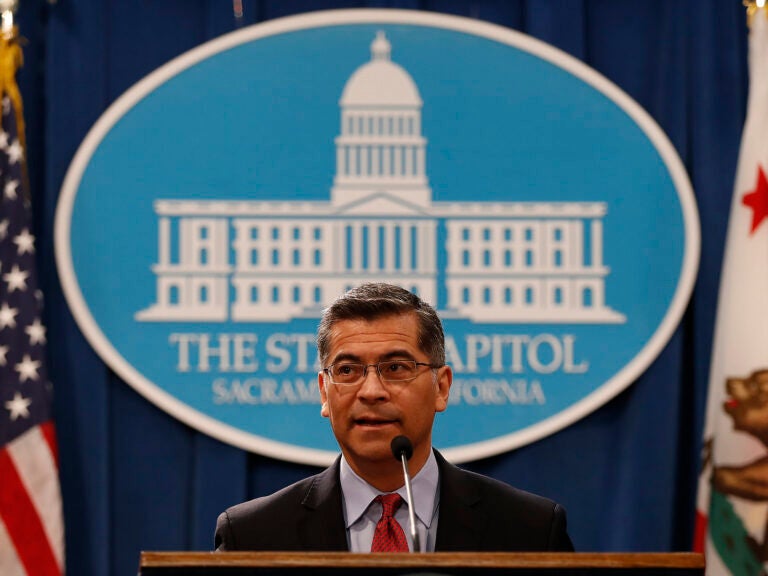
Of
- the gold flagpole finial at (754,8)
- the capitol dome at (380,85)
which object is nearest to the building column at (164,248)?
the capitol dome at (380,85)

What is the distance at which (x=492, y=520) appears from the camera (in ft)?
7.62

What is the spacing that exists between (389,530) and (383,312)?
0.43m

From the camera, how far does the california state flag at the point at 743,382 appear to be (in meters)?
3.45

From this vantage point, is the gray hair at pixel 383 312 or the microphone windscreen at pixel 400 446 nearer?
the microphone windscreen at pixel 400 446

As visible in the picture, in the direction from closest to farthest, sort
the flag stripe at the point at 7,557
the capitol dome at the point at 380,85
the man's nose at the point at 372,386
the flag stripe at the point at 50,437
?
the man's nose at the point at 372,386, the flag stripe at the point at 7,557, the flag stripe at the point at 50,437, the capitol dome at the point at 380,85

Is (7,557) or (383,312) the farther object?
(7,557)

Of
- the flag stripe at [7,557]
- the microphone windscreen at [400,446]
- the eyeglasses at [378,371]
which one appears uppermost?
the eyeglasses at [378,371]

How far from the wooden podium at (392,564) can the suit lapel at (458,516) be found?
0.59 metres

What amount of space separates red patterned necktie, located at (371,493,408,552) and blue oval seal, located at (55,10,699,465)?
133cm

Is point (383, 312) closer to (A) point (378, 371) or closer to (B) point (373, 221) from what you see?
(A) point (378, 371)

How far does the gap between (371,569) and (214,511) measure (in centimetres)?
209

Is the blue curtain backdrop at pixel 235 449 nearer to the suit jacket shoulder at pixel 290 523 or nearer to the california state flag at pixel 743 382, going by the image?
the california state flag at pixel 743 382

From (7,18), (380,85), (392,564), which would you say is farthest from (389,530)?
(7,18)

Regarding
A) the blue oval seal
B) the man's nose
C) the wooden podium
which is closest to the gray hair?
the man's nose
